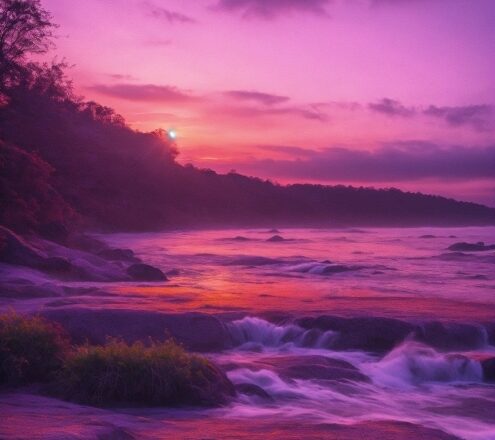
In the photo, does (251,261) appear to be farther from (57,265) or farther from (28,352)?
(28,352)

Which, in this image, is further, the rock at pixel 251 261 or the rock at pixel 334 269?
the rock at pixel 251 261

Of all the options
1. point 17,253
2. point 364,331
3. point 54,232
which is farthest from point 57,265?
point 364,331

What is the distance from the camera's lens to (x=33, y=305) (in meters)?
16.0

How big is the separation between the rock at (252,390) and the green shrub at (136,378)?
2.00ft

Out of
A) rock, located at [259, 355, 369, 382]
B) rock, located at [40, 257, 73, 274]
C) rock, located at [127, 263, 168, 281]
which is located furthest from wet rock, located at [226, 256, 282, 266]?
rock, located at [259, 355, 369, 382]

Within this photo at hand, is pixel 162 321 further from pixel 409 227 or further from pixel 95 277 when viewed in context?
pixel 409 227

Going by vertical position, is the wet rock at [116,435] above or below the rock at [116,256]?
below

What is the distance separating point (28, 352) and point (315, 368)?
411 centimetres

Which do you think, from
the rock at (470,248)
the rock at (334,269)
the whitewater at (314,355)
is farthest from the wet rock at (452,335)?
the rock at (470,248)

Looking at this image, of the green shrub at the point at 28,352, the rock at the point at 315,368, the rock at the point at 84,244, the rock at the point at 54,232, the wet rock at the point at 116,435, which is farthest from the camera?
the rock at the point at 84,244

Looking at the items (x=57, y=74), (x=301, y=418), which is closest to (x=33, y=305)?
(x=301, y=418)

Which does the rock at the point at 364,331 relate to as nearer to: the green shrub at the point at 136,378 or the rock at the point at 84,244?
the green shrub at the point at 136,378

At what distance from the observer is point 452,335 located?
49.5ft

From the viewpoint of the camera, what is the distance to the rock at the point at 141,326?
12.9m
